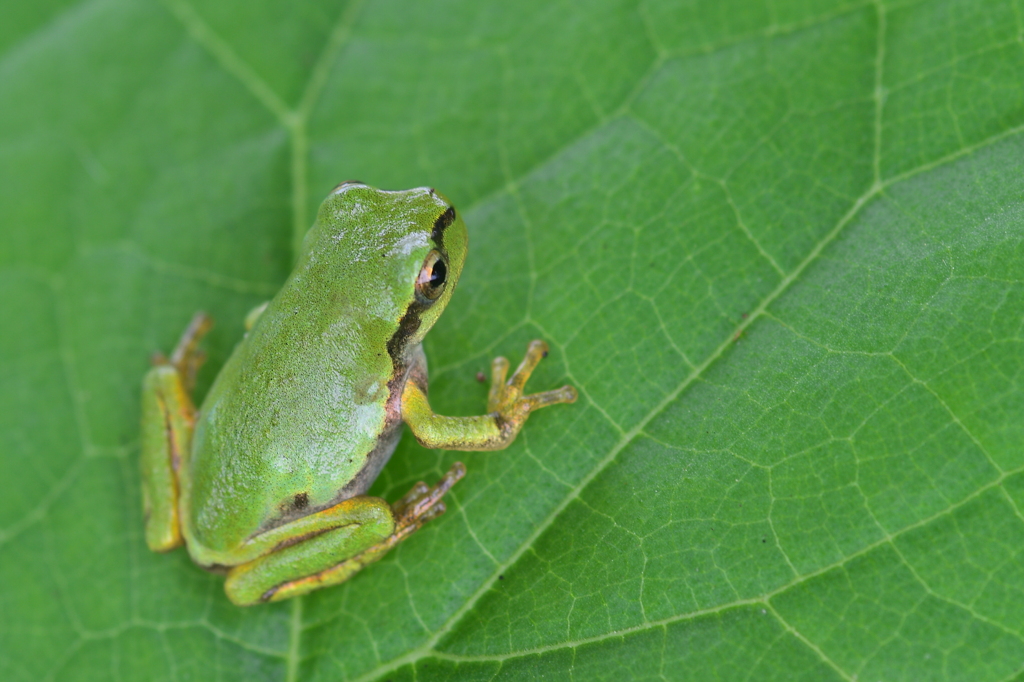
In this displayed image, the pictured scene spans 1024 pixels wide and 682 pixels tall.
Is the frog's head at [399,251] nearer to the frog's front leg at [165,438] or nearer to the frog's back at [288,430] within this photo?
the frog's back at [288,430]

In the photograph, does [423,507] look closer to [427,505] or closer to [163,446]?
[427,505]

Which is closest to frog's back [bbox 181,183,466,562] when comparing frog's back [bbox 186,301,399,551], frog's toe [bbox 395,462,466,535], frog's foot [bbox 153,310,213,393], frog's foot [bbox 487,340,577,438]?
frog's back [bbox 186,301,399,551]

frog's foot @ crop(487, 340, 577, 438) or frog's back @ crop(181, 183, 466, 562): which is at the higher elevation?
frog's back @ crop(181, 183, 466, 562)

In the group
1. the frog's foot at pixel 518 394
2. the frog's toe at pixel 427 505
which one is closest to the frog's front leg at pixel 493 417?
the frog's foot at pixel 518 394

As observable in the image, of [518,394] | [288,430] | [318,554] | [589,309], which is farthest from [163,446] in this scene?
[589,309]

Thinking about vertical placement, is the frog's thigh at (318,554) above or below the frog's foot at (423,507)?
above

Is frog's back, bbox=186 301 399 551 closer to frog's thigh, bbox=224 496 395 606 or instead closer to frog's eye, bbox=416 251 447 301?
frog's thigh, bbox=224 496 395 606

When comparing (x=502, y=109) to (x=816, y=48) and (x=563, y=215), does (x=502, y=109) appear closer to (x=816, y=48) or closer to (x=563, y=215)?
(x=563, y=215)
